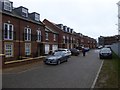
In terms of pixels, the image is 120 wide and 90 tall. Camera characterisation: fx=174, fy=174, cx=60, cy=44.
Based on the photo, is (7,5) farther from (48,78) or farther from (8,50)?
(48,78)

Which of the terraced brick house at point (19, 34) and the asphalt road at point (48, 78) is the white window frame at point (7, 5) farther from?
the asphalt road at point (48, 78)

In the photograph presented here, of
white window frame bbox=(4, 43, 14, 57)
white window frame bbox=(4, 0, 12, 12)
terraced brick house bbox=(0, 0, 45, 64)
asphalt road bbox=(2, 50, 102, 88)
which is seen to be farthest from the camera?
white window frame bbox=(4, 0, 12, 12)

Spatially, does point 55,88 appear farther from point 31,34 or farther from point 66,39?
point 66,39

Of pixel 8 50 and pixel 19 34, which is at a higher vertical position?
pixel 19 34

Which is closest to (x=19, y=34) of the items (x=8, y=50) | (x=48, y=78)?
(x=8, y=50)

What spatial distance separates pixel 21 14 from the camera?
25.5m

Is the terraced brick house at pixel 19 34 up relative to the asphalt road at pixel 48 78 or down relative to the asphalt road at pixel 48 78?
up

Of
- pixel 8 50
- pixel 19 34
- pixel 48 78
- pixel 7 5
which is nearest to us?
pixel 48 78

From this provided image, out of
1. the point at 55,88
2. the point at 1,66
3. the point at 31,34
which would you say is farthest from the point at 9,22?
the point at 55,88

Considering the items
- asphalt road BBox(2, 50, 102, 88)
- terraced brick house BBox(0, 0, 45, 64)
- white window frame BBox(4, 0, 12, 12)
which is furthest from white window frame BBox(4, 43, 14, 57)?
asphalt road BBox(2, 50, 102, 88)

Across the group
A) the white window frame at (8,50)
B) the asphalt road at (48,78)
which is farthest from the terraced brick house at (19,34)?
the asphalt road at (48,78)


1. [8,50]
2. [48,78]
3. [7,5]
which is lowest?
[48,78]

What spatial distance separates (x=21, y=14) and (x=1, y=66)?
38.7 ft

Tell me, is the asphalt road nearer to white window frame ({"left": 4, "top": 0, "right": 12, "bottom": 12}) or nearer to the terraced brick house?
the terraced brick house
